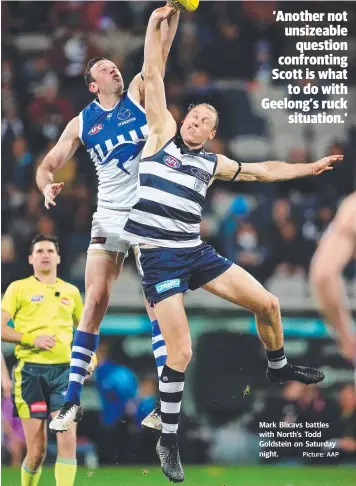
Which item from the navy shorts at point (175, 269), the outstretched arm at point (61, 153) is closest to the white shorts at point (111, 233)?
the navy shorts at point (175, 269)

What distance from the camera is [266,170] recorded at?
19.2 ft

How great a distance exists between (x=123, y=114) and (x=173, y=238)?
972 mm

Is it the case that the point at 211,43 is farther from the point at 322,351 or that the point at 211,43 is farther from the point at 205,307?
the point at 322,351

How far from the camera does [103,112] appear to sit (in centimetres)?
606

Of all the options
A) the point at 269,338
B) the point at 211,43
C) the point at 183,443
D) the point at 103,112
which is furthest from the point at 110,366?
the point at 211,43

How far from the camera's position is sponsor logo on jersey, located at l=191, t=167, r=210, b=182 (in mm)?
5652

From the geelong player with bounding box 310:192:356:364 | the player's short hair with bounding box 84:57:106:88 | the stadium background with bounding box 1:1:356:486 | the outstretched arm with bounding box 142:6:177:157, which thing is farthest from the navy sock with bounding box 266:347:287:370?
the geelong player with bounding box 310:192:356:364

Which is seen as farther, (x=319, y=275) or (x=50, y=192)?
(x=50, y=192)

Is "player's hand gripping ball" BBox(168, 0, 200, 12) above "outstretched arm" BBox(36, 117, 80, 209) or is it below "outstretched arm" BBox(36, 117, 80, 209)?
above

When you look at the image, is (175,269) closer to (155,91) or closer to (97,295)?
(97,295)

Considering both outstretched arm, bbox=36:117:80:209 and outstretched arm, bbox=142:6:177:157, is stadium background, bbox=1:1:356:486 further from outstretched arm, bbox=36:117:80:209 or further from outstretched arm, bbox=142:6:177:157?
outstretched arm, bbox=142:6:177:157

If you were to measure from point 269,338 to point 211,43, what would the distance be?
2330 millimetres

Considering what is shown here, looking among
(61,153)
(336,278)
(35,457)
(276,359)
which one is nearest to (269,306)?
(276,359)

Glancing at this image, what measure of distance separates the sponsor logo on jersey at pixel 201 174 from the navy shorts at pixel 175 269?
1.47ft
